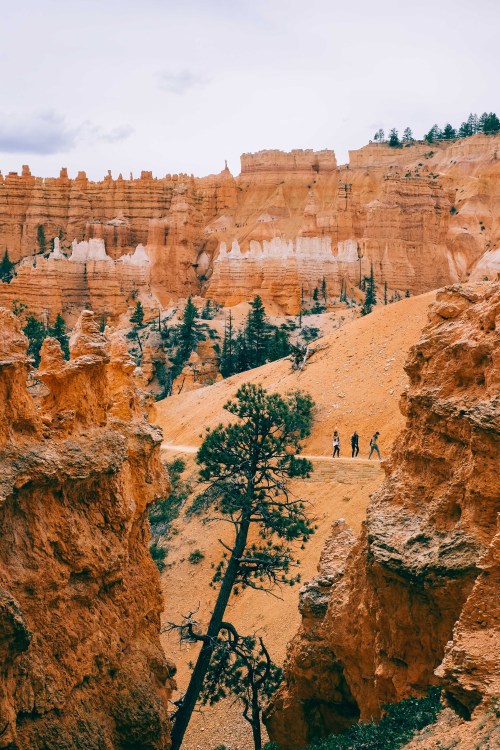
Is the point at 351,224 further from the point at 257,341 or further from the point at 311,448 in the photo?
the point at 311,448

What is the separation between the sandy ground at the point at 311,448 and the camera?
940 inches

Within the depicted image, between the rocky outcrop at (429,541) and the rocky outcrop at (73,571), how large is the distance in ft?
9.54

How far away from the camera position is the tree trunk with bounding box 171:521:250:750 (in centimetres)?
1669

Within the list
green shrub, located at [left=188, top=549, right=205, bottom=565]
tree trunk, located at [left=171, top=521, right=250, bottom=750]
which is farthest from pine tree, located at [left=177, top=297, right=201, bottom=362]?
tree trunk, located at [left=171, top=521, right=250, bottom=750]

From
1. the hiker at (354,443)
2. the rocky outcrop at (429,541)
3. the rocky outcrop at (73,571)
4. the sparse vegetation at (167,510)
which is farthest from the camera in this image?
the sparse vegetation at (167,510)

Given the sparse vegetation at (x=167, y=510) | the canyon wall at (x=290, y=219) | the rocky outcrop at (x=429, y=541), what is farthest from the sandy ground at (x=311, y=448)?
the canyon wall at (x=290, y=219)

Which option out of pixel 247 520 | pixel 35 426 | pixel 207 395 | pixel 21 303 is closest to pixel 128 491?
pixel 35 426

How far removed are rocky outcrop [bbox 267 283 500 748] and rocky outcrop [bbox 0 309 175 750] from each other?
2.91m

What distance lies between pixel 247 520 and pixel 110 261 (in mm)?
81262

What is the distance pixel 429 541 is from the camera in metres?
11.9

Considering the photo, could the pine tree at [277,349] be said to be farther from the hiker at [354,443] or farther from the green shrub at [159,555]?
the green shrub at [159,555]

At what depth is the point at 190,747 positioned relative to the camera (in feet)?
63.0

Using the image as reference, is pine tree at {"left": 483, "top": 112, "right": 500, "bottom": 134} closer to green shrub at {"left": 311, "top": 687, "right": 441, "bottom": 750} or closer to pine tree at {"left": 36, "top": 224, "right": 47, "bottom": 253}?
pine tree at {"left": 36, "top": 224, "right": 47, "bottom": 253}

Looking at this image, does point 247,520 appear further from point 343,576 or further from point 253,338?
point 253,338
